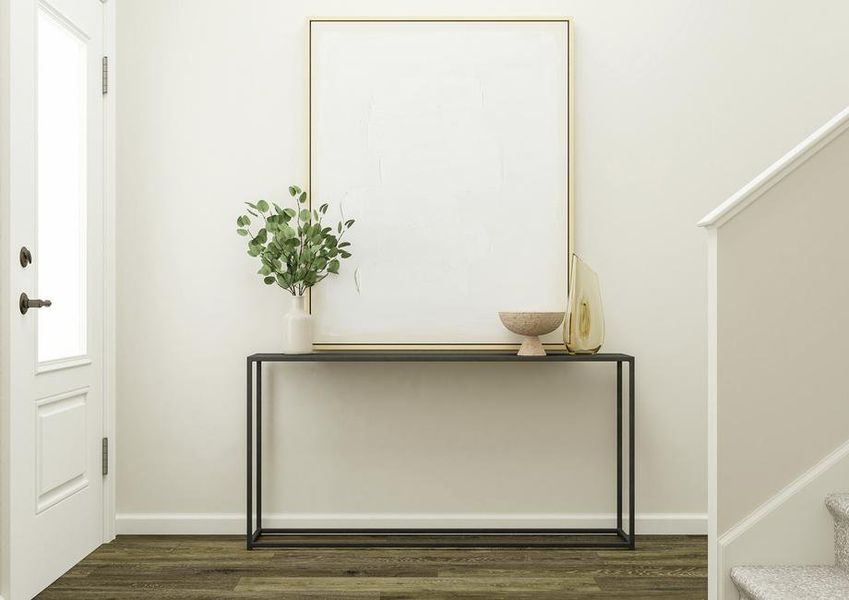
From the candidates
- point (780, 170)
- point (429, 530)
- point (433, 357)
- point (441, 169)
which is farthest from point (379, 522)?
point (780, 170)

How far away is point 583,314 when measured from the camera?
2.89m

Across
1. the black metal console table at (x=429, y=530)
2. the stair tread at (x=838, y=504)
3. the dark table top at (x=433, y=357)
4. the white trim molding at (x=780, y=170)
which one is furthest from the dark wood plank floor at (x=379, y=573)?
the white trim molding at (x=780, y=170)

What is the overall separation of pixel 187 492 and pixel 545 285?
167 cm

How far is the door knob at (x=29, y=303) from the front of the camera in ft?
7.53

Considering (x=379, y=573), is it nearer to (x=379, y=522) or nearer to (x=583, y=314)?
(x=379, y=522)

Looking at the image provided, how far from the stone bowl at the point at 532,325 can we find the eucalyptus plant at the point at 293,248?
2.24ft

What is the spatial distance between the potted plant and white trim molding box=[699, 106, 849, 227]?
1.40 m

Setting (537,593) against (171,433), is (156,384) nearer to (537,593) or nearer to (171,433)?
(171,433)

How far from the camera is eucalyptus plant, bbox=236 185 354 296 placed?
9.24 feet

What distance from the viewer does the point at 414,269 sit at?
9.86ft

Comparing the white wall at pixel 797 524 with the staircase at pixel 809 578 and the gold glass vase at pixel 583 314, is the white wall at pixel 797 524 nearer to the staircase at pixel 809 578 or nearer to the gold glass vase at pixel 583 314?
the staircase at pixel 809 578

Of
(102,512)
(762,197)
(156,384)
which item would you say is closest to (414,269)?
(156,384)

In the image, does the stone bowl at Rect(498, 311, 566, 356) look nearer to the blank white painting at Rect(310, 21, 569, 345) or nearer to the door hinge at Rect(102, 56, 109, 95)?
the blank white painting at Rect(310, 21, 569, 345)

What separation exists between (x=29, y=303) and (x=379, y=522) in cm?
154
